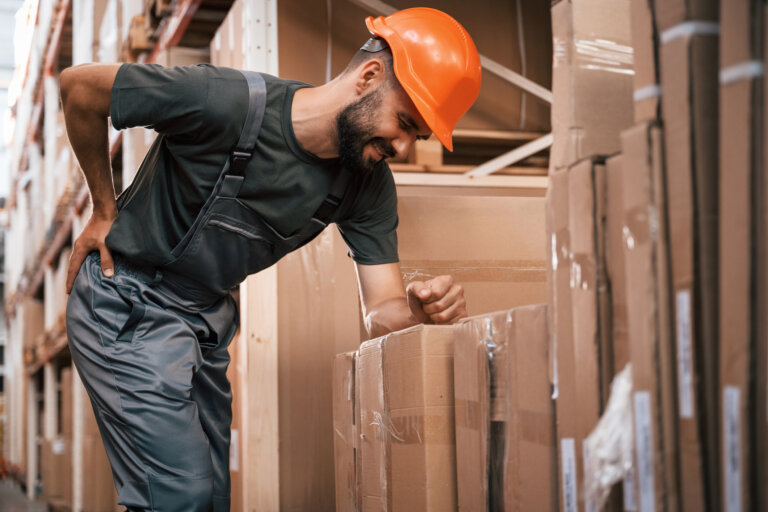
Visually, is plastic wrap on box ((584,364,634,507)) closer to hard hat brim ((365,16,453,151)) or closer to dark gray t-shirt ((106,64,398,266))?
hard hat brim ((365,16,453,151))

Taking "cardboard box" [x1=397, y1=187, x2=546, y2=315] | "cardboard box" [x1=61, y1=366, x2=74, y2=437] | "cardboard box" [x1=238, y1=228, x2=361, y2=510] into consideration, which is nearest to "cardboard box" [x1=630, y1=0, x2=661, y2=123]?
"cardboard box" [x1=397, y1=187, x2=546, y2=315]

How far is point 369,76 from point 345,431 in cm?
106

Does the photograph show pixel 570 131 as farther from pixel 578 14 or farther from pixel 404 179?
pixel 404 179

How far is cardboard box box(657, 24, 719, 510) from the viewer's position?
1154mm

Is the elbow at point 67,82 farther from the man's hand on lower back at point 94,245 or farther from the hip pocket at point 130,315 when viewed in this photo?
the hip pocket at point 130,315

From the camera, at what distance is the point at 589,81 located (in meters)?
1.56

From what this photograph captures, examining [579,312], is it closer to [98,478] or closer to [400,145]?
[400,145]

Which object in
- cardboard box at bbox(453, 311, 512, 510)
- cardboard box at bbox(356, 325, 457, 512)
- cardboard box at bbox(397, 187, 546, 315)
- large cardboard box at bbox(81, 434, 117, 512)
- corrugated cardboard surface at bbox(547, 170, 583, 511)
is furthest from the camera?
large cardboard box at bbox(81, 434, 117, 512)

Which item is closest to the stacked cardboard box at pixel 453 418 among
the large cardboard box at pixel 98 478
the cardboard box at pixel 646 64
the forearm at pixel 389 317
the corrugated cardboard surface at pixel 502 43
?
the forearm at pixel 389 317

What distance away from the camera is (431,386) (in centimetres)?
199

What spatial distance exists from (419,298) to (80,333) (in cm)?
90

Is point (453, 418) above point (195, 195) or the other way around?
the other way around

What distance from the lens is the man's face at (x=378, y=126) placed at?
2.16m

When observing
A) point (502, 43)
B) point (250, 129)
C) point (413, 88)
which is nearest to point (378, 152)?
point (413, 88)
